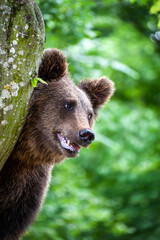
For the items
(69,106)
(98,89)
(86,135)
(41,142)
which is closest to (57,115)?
(69,106)

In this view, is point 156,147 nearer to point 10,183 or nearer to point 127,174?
point 127,174

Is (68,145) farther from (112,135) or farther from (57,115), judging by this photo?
(112,135)

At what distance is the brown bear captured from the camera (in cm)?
444

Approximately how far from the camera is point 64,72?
4938mm

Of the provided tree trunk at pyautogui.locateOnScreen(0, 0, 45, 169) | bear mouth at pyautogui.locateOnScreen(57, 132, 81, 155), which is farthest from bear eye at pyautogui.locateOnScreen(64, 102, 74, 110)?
tree trunk at pyautogui.locateOnScreen(0, 0, 45, 169)

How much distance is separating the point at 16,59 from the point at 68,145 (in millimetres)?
1410

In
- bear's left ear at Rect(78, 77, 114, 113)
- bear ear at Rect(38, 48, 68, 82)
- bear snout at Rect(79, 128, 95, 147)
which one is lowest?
bear's left ear at Rect(78, 77, 114, 113)

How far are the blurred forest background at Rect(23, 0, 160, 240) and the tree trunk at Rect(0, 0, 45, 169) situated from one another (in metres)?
1.88

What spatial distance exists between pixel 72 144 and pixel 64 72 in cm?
103

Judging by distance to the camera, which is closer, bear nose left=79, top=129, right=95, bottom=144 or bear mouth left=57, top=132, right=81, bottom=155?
bear nose left=79, top=129, right=95, bottom=144

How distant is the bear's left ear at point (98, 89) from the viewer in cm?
551

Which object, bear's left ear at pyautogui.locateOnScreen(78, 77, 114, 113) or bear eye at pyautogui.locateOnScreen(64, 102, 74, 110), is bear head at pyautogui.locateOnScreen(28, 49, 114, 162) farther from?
bear's left ear at pyautogui.locateOnScreen(78, 77, 114, 113)

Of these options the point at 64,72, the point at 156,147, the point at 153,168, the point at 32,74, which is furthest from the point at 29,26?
the point at 156,147

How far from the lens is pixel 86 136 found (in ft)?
13.9
